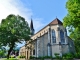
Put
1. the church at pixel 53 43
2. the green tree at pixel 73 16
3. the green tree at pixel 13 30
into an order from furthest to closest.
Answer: the church at pixel 53 43
the green tree at pixel 13 30
the green tree at pixel 73 16

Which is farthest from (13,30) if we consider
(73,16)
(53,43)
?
(73,16)

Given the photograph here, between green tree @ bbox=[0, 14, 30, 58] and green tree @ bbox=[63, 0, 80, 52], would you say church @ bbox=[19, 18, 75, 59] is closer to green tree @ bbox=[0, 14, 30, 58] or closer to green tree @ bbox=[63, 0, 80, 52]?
green tree @ bbox=[0, 14, 30, 58]

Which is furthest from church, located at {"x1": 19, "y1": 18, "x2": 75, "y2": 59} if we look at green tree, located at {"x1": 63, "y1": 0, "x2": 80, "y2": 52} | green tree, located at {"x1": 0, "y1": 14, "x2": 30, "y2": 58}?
green tree, located at {"x1": 63, "y1": 0, "x2": 80, "y2": 52}

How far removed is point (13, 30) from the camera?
39188mm

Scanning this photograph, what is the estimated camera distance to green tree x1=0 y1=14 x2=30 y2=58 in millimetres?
39531

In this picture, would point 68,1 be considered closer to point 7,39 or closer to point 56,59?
point 56,59

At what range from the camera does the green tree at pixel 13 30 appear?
39.5m

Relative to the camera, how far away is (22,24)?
41938 mm

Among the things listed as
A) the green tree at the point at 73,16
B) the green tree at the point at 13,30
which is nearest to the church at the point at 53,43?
the green tree at the point at 13,30

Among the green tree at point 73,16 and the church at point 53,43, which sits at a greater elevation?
the green tree at point 73,16

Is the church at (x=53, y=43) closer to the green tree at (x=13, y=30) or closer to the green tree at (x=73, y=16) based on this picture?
the green tree at (x=13, y=30)

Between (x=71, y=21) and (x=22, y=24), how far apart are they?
1788 centimetres

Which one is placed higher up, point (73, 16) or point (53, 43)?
point (73, 16)

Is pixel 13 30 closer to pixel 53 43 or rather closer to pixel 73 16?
pixel 53 43
